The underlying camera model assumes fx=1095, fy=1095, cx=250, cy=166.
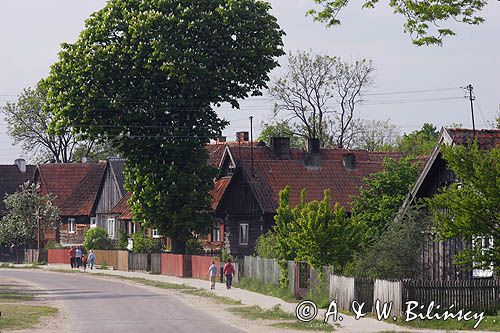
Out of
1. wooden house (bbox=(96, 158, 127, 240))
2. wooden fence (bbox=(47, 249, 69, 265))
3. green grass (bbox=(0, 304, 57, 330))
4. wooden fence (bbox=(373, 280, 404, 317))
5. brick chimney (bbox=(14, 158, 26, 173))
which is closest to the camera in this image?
wooden fence (bbox=(373, 280, 404, 317))

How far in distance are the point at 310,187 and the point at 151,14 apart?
1385 centimetres

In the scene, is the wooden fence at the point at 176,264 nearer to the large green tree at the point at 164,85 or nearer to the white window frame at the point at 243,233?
the large green tree at the point at 164,85

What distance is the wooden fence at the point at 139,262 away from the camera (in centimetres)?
6919

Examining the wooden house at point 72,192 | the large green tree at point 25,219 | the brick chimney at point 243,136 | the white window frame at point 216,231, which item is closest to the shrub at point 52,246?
the large green tree at point 25,219

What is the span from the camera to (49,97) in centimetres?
6338

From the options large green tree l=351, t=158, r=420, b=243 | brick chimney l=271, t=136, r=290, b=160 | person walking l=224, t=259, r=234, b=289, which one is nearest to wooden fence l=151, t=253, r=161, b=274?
brick chimney l=271, t=136, r=290, b=160

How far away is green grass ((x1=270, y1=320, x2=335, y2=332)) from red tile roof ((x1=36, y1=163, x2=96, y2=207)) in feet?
227

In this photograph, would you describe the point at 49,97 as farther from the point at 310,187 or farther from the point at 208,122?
the point at 310,187

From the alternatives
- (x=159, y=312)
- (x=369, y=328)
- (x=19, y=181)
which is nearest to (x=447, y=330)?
(x=369, y=328)

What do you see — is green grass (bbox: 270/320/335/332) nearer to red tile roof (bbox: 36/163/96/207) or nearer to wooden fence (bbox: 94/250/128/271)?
wooden fence (bbox: 94/250/128/271)

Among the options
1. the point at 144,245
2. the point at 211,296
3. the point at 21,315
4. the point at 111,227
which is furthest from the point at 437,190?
the point at 111,227

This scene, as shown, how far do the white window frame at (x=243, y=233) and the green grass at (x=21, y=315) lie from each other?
27233mm

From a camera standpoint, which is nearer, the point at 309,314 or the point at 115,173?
the point at 309,314

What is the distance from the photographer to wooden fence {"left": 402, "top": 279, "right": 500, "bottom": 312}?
3114 centimetres
